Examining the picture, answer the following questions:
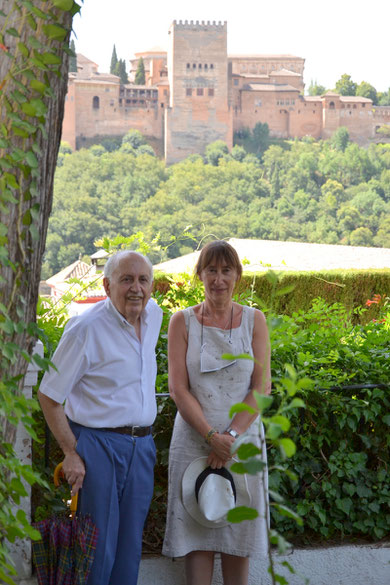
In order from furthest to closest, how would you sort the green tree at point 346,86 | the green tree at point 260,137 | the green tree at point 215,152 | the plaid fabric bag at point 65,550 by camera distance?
1. the green tree at point 346,86
2. the green tree at point 260,137
3. the green tree at point 215,152
4. the plaid fabric bag at point 65,550

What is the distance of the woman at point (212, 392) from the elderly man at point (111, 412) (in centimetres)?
13

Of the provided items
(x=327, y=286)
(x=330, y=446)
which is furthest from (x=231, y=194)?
(x=330, y=446)

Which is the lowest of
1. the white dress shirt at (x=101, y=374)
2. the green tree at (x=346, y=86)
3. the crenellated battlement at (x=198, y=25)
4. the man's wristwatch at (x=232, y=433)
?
the man's wristwatch at (x=232, y=433)

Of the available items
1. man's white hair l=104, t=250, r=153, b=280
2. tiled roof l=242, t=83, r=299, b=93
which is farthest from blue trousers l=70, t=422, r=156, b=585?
tiled roof l=242, t=83, r=299, b=93

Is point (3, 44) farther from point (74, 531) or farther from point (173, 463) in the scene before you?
point (173, 463)

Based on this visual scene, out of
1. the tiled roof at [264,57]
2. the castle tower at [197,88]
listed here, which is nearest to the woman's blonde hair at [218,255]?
the castle tower at [197,88]

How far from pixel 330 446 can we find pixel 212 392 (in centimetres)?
67

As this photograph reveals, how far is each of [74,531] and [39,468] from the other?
0.57 m

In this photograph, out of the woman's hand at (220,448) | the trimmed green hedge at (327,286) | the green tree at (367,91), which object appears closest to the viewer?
the woman's hand at (220,448)

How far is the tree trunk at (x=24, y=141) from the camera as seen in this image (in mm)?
1246

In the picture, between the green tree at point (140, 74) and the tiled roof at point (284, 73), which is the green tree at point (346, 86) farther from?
the green tree at point (140, 74)

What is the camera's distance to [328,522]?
8.38 feet

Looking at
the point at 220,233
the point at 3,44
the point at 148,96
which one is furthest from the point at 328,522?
the point at 148,96

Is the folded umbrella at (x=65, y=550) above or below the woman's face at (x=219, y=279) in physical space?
below
